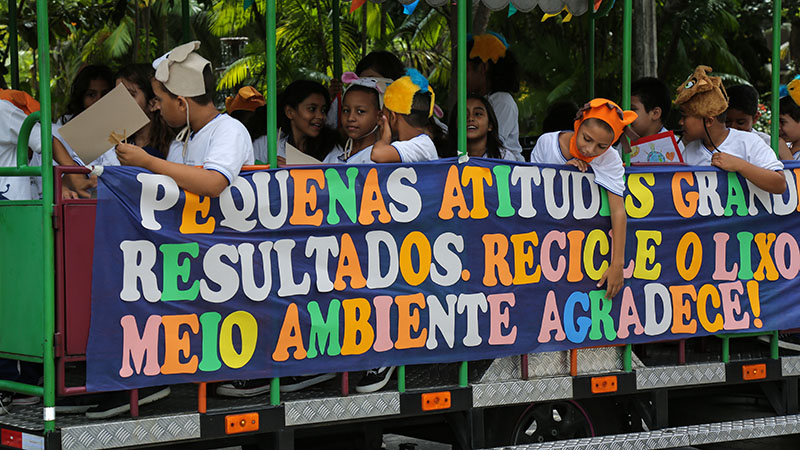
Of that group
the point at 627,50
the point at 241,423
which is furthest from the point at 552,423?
the point at 627,50

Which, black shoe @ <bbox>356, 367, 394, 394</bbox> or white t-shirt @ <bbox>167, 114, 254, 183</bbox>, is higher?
white t-shirt @ <bbox>167, 114, 254, 183</bbox>

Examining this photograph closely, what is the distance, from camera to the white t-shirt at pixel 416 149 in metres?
4.47

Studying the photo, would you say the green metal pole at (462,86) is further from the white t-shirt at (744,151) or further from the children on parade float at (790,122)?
the children on parade float at (790,122)

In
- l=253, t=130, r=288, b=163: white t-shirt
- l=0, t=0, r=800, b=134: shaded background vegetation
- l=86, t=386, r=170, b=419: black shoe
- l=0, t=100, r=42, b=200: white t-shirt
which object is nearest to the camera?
l=86, t=386, r=170, b=419: black shoe

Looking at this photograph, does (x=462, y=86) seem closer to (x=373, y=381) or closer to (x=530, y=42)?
(x=373, y=381)

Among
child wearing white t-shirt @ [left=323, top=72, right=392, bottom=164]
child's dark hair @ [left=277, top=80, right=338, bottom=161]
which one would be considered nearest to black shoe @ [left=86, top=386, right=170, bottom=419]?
child wearing white t-shirt @ [left=323, top=72, right=392, bottom=164]

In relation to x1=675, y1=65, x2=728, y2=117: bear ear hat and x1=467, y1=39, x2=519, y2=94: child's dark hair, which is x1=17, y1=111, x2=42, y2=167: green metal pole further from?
x1=675, y1=65, x2=728, y2=117: bear ear hat

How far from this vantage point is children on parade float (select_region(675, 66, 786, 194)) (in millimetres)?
5066

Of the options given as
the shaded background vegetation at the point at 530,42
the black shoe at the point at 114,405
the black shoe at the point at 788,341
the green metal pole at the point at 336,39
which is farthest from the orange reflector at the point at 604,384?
the shaded background vegetation at the point at 530,42

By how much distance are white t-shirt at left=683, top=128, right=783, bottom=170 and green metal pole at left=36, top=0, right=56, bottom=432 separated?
3363 mm

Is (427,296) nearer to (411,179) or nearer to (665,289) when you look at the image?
(411,179)

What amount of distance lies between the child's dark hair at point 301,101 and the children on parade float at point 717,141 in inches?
76.3

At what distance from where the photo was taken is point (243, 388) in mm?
4227

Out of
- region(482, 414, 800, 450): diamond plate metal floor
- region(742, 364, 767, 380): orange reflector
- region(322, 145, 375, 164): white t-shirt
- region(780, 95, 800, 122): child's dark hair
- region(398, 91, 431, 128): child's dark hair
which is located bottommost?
region(482, 414, 800, 450): diamond plate metal floor
